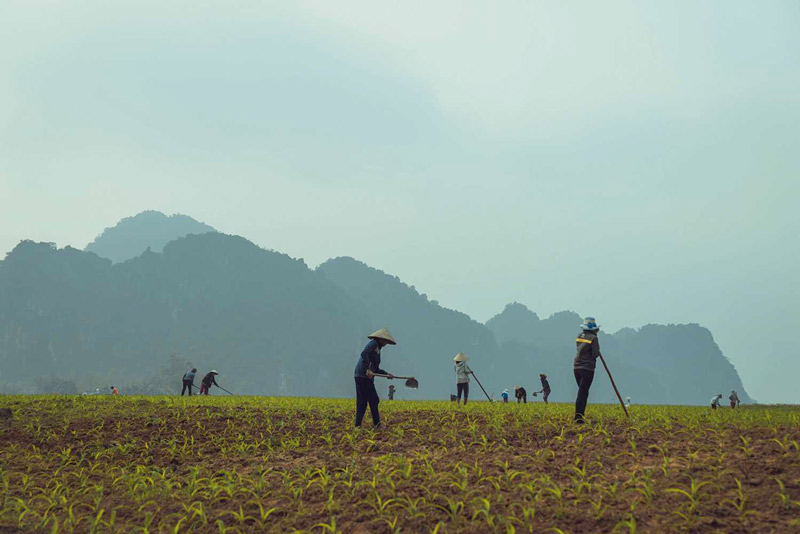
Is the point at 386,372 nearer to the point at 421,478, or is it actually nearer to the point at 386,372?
the point at 386,372

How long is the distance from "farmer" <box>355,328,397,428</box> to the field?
55 centimetres

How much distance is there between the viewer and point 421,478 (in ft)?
29.2

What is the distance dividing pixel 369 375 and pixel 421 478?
14.4 ft

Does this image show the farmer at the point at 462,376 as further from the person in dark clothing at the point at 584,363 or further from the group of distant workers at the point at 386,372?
the person in dark clothing at the point at 584,363

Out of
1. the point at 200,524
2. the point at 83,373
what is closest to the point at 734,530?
the point at 200,524

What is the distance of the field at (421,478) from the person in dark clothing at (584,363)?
0.45m

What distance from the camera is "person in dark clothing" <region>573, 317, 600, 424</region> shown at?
1278cm

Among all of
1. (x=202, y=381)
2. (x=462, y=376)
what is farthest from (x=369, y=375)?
(x=202, y=381)

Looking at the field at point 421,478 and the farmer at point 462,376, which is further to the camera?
the farmer at point 462,376

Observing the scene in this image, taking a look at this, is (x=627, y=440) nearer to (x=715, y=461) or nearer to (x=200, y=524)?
(x=715, y=461)

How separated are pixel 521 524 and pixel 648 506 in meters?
1.62

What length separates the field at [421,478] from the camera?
7.26 m

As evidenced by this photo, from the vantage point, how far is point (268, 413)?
16.6m

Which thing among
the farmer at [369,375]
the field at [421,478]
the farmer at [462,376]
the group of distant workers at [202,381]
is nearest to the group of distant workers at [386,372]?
the farmer at [369,375]
